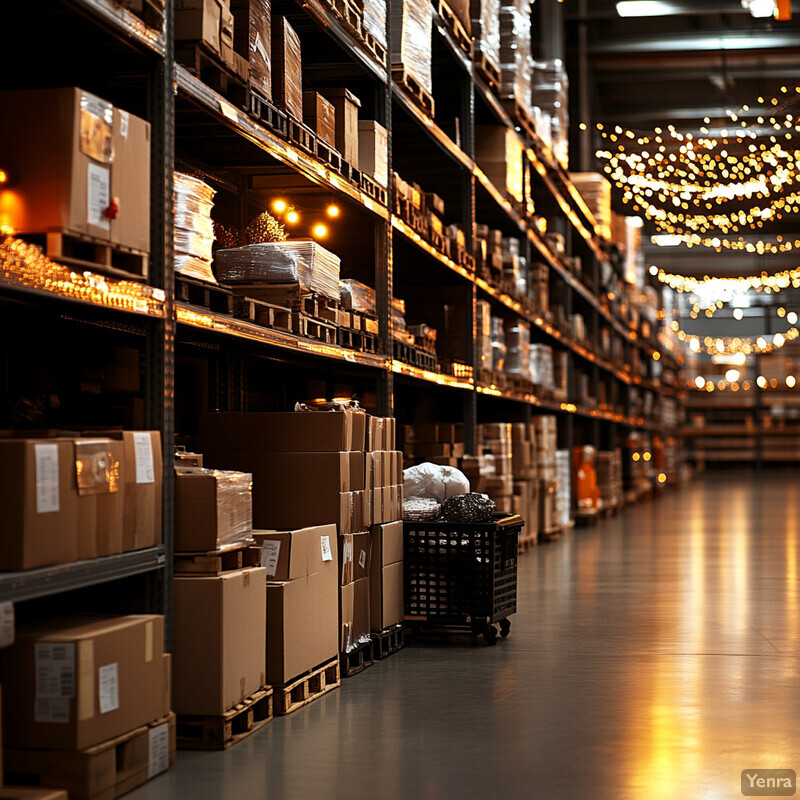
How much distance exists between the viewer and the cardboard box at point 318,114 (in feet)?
21.7

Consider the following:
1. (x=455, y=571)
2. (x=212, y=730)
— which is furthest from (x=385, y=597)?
(x=212, y=730)

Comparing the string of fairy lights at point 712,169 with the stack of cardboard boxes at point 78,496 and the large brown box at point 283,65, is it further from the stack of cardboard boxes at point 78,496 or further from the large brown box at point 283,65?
the stack of cardboard boxes at point 78,496

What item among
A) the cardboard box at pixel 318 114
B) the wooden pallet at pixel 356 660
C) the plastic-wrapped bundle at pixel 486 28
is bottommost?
the wooden pallet at pixel 356 660

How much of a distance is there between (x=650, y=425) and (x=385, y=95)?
74.6 ft

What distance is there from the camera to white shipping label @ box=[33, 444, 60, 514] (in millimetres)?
3541

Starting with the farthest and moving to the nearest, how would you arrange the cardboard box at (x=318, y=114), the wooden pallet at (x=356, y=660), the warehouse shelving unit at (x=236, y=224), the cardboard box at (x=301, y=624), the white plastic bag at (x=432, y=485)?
the white plastic bag at (x=432, y=485) → the cardboard box at (x=318, y=114) → the wooden pallet at (x=356, y=660) → the cardboard box at (x=301, y=624) → the warehouse shelving unit at (x=236, y=224)

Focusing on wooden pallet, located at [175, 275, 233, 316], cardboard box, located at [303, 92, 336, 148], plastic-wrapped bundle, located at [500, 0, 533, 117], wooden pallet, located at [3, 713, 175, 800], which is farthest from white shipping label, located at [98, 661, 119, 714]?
plastic-wrapped bundle, located at [500, 0, 533, 117]

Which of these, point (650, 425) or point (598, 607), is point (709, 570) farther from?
point (650, 425)

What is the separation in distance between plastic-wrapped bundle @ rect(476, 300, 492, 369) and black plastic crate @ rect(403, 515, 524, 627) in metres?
4.16

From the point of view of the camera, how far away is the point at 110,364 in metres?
6.66

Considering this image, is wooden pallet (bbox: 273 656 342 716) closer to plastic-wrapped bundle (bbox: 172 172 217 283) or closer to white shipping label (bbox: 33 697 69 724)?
white shipping label (bbox: 33 697 69 724)

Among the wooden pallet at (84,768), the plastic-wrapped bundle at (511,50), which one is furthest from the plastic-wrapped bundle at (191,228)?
the plastic-wrapped bundle at (511,50)

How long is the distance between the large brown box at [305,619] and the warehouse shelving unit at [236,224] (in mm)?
697

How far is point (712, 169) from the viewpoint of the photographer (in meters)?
16.7
